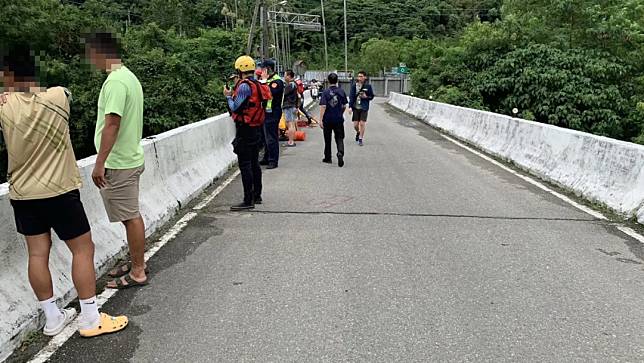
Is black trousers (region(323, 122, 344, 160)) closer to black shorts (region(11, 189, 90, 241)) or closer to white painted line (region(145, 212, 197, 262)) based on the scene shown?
white painted line (region(145, 212, 197, 262))

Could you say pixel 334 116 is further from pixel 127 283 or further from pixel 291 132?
pixel 127 283

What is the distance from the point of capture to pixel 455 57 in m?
28.7

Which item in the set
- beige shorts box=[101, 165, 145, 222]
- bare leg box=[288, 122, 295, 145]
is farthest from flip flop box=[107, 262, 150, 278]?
bare leg box=[288, 122, 295, 145]

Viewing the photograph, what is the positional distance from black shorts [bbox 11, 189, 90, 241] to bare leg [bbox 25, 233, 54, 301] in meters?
0.06

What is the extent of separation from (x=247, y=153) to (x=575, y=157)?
5061 mm

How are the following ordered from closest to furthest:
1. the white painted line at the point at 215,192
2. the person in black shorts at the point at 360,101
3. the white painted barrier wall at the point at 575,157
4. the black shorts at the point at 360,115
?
the white painted barrier wall at the point at 575,157 → the white painted line at the point at 215,192 → the person in black shorts at the point at 360,101 → the black shorts at the point at 360,115

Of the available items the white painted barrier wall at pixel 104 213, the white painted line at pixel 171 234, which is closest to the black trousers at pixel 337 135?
the white painted barrier wall at pixel 104 213

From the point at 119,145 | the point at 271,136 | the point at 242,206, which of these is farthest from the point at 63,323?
the point at 271,136

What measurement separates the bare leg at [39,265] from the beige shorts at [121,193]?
2.64 ft

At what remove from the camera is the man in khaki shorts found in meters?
4.14

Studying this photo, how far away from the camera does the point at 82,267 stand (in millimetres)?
3777

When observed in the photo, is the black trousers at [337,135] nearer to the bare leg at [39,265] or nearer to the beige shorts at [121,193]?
the beige shorts at [121,193]

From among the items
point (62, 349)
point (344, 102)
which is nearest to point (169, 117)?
point (344, 102)

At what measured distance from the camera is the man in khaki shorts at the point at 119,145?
4.14 metres
